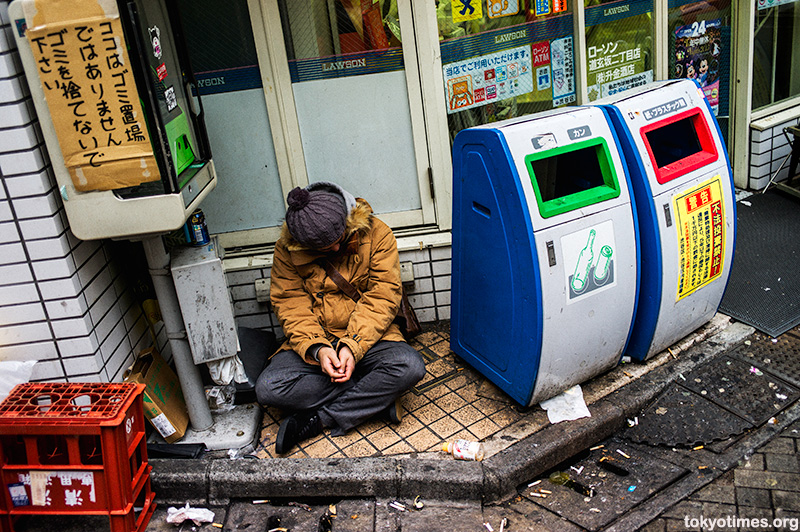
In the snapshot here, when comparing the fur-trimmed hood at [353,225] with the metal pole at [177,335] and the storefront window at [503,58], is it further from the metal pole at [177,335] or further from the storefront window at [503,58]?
the storefront window at [503,58]

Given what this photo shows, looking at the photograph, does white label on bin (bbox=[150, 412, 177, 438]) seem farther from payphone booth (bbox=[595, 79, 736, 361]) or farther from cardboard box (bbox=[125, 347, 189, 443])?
payphone booth (bbox=[595, 79, 736, 361])

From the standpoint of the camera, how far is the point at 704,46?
5.85 metres

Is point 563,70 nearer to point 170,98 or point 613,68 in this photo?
point 613,68

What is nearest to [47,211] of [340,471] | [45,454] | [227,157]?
[45,454]

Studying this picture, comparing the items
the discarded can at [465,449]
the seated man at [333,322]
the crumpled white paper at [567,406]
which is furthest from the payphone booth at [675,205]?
the seated man at [333,322]

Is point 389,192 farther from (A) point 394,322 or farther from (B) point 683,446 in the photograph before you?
(B) point 683,446

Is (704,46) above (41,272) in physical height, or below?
above

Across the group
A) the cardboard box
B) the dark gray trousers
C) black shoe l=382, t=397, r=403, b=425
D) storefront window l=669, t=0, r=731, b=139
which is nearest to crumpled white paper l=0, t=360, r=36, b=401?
the cardboard box

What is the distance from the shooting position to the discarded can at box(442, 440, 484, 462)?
3.46m

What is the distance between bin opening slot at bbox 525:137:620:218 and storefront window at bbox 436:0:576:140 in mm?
900

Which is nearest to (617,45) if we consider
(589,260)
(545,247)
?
(589,260)

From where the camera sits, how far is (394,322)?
13.9 ft

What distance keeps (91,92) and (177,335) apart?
4.30ft

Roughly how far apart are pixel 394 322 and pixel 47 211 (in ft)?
6.58
